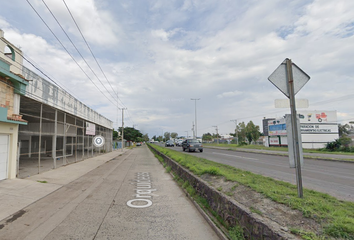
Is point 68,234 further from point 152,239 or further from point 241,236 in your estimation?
point 241,236

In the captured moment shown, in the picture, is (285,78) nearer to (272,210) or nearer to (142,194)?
(272,210)

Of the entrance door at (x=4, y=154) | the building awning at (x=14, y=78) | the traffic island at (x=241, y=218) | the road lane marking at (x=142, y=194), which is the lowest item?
the road lane marking at (x=142, y=194)

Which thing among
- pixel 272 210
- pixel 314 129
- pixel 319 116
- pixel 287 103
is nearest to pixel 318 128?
pixel 314 129

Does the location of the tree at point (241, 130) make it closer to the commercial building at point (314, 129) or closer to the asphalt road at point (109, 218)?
the commercial building at point (314, 129)

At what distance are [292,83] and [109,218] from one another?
507 cm

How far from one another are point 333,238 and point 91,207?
212 inches

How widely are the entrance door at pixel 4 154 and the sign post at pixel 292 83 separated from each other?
10432 millimetres

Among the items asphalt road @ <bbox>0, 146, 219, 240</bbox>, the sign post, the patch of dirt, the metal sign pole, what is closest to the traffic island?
the patch of dirt

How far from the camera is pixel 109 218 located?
16.4 ft

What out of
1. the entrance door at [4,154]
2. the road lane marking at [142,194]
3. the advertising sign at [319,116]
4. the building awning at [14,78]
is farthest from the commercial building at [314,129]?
the entrance door at [4,154]

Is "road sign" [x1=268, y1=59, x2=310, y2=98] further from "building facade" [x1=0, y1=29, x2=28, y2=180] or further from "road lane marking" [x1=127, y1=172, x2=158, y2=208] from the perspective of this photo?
"building facade" [x1=0, y1=29, x2=28, y2=180]

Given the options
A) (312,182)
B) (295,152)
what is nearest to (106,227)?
(295,152)

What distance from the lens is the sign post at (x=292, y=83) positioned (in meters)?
4.43

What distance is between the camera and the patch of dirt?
309 centimetres
